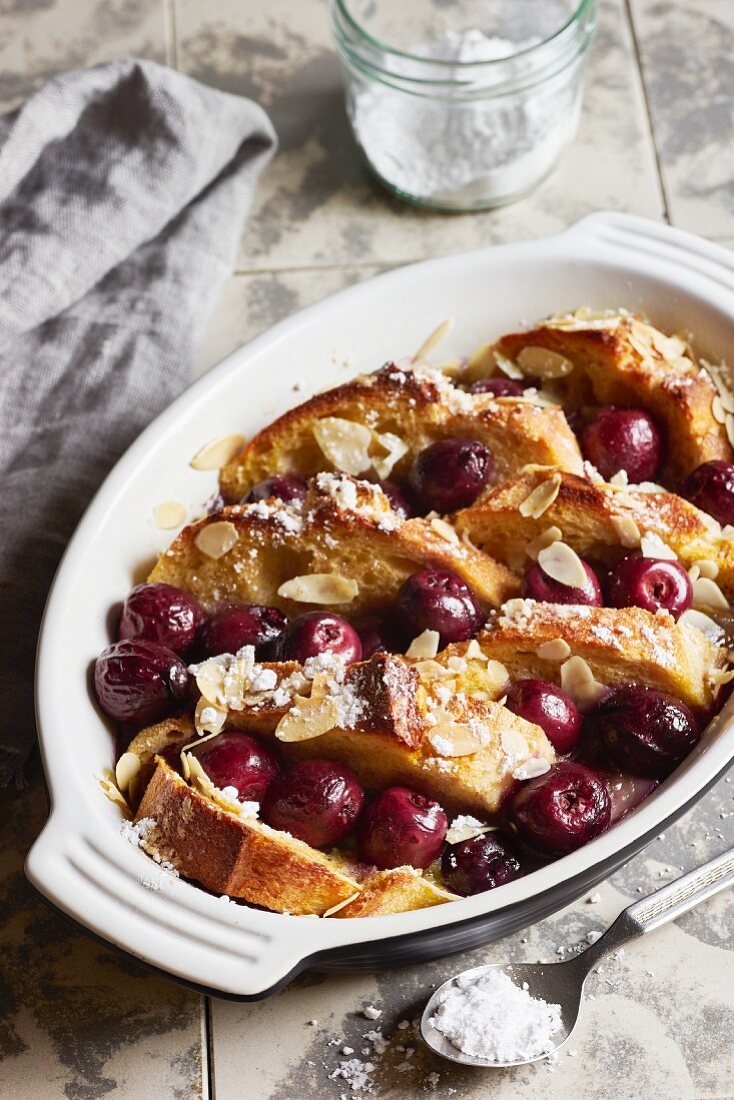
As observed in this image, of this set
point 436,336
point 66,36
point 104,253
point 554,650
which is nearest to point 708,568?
point 554,650

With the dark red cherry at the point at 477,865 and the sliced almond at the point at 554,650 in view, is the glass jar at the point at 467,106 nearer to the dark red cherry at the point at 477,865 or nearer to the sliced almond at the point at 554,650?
the sliced almond at the point at 554,650

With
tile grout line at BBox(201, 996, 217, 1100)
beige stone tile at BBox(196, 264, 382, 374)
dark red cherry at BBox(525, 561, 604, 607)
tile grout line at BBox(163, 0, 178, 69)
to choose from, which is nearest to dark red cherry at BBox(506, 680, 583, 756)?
dark red cherry at BBox(525, 561, 604, 607)

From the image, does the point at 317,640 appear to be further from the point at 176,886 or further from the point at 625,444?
→ the point at 625,444

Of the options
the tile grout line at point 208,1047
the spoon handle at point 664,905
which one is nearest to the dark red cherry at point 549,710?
the spoon handle at point 664,905

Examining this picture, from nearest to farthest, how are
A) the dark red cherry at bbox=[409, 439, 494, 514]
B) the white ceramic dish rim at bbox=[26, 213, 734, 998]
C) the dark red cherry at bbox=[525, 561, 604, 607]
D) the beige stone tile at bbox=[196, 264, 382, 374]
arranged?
the white ceramic dish rim at bbox=[26, 213, 734, 998]
the dark red cherry at bbox=[525, 561, 604, 607]
the dark red cherry at bbox=[409, 439, 494, 514]
the beige stone tile at bbox=[196, 264, 382, 374]

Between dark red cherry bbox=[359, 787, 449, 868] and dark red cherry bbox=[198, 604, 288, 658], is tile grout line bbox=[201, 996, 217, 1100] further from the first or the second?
dark red cherry bbox=[198, 604, 288, 658]

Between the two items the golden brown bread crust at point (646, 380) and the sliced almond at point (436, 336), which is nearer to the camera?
the golden brown bread crust at point (646, 380)
